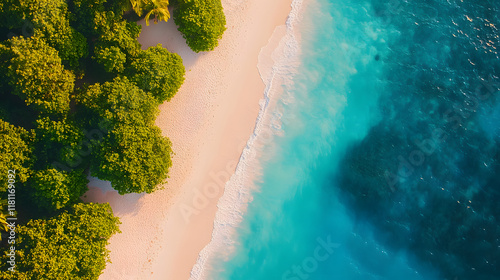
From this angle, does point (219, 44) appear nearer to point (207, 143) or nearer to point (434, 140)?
point (207, 143)

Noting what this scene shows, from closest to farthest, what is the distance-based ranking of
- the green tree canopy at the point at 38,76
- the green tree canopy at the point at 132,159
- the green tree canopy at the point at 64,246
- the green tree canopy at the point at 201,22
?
the green tree canopy at the point at 64,246, the green tree canopy at the point at 38,76, the green tree canopy at the point at 132,159, the green tree canopy at the point at 201,22

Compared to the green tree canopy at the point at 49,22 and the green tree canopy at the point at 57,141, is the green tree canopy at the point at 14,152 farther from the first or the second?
the green tree canopy at the point at 49,22

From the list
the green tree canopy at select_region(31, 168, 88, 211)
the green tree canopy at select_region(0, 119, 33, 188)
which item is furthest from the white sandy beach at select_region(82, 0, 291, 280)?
the green tree canopy at select_region(0, 119, 33, 188)

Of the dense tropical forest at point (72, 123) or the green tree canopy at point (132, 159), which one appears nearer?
the dense tropical forest at point (72, 123)

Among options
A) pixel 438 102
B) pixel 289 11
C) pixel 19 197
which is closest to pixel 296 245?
pixel 438 102

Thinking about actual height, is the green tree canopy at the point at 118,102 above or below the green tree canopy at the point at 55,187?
above

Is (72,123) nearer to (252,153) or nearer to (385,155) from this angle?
(252,153)

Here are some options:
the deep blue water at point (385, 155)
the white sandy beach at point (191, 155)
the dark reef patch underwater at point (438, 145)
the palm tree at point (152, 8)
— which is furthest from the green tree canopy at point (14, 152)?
the dark reef patch underwater at point (438, 145)
